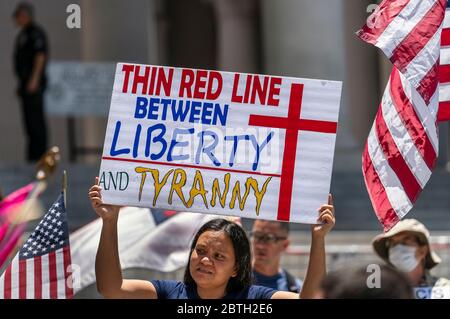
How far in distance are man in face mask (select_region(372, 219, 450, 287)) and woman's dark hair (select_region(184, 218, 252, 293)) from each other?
1843mm

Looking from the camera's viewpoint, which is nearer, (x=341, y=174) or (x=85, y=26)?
(x=341, y=174)

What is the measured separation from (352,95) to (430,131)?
1596 centimetres

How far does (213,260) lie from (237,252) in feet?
0.42

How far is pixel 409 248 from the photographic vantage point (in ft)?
26.4

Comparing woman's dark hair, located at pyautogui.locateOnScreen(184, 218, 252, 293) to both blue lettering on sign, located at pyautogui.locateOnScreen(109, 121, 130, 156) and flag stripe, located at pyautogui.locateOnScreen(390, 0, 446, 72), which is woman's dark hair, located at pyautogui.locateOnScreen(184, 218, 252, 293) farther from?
flag stripe, located at pyautogui.locateOnScreen(390, 0, 446, 72)

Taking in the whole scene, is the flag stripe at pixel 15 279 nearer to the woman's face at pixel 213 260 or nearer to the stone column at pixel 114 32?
the woman's face at pixel 213 260

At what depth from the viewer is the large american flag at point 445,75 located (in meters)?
7.02

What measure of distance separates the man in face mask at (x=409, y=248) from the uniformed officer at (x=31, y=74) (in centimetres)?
902

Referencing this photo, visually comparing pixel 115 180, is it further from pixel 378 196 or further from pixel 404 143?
pixel 404 143

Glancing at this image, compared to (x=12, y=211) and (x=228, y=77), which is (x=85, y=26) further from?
(x=228, y=77)

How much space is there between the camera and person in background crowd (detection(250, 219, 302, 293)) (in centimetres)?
832

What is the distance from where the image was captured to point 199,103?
252 inches
